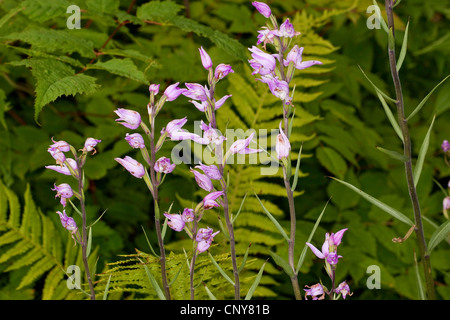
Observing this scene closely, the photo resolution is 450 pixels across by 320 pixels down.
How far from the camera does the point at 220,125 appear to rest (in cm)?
151

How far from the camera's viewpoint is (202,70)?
62.5 inches

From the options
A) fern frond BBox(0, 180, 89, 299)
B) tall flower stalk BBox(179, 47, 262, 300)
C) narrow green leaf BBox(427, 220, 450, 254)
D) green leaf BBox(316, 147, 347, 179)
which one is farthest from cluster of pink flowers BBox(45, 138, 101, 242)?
green leaf BBox(316, 147, 347, 179)

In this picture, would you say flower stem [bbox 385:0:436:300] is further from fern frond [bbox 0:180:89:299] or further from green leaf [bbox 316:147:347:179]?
fern frond [bbox 0:180:89:299]

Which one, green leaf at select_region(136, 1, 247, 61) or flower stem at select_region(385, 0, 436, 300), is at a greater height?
green leaf at select_region(136, 1, 247, 61)

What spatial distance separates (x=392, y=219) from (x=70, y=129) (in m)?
1.09

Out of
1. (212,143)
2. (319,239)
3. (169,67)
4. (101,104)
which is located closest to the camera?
(212,143)

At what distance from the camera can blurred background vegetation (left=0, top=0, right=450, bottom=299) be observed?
1336 millimetres

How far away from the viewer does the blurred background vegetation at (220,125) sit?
134cm

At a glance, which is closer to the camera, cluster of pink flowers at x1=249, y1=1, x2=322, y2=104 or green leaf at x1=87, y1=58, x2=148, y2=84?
cluster of pink flowers at x1=249, y1=1, x2=322, y2=104

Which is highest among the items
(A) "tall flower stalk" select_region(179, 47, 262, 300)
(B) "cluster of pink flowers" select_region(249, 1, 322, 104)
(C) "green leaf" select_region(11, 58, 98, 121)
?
(C) "green leaf" select_region(11, 58, 98, 121)

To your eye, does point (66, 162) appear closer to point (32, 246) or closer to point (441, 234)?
point (441, 234)

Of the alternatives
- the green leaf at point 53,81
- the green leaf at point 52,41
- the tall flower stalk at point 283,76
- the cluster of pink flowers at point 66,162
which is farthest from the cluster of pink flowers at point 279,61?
the green leaf at point 52,41
